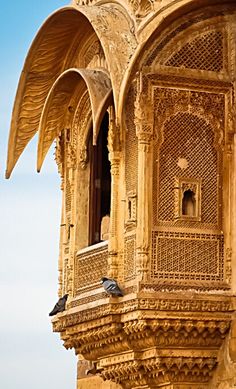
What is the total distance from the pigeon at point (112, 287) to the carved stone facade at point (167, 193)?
0.22 feet

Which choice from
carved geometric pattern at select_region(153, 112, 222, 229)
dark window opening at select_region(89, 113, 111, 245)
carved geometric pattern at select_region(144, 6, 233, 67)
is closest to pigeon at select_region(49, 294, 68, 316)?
dark window opening at select_region(89, 113, 111, 245)

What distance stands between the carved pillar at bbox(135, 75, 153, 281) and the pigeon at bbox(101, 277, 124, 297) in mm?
377

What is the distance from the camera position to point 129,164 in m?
14.5

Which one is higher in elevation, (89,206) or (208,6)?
(208,6)

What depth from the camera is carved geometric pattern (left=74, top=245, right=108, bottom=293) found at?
1485cm

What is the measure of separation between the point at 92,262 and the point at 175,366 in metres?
1.58

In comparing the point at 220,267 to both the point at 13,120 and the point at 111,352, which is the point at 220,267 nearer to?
the point at 111,352

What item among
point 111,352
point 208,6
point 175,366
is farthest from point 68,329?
point 208,6

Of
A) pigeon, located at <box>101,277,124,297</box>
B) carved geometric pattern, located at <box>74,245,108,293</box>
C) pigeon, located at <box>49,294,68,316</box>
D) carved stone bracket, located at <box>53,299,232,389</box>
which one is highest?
carved geometric pattern, located at <box>74,245,108,293</box>

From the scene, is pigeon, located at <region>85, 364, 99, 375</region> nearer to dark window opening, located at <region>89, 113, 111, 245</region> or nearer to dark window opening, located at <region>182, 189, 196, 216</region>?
dark window opening, located at <region>89, 113, 111, 245</region>

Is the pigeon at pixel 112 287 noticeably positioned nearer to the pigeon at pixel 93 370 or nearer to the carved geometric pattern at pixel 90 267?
the carved geometric pattern at pixel 90 267

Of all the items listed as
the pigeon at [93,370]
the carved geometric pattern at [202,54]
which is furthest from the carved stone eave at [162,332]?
the carved geometric pattern at [202,54]

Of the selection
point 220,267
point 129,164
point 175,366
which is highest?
point 129,164

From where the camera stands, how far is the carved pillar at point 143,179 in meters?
13.9
